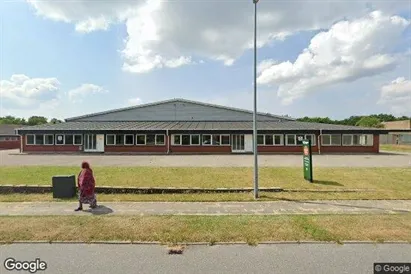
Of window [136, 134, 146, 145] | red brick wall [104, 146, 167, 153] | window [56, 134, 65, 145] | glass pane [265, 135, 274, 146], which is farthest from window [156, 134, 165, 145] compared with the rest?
glass pane [265, 135, 274, 146]

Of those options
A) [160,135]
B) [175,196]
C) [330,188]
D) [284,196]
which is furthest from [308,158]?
[160,135]

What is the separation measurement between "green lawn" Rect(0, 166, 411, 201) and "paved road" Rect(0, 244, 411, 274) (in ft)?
13.7

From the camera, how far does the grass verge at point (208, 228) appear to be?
6.12 meters

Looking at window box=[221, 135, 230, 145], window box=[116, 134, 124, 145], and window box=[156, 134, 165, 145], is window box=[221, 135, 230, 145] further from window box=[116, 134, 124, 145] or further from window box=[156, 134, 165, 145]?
window box=[116, 134, 124, 145]

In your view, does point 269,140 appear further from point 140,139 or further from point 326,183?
point 326,183

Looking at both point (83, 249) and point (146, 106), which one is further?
point (146, 106)

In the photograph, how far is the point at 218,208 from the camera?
8820mm

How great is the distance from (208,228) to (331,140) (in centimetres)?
2869

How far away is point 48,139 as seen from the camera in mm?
33406

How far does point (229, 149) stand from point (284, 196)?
70.8 ft

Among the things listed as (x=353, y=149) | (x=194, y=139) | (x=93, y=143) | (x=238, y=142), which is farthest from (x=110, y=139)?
(x=353, y=149)

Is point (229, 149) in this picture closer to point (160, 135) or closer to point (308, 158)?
point (160, 135)

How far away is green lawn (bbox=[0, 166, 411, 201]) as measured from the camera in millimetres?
10203

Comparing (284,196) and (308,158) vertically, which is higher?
(308,158)
